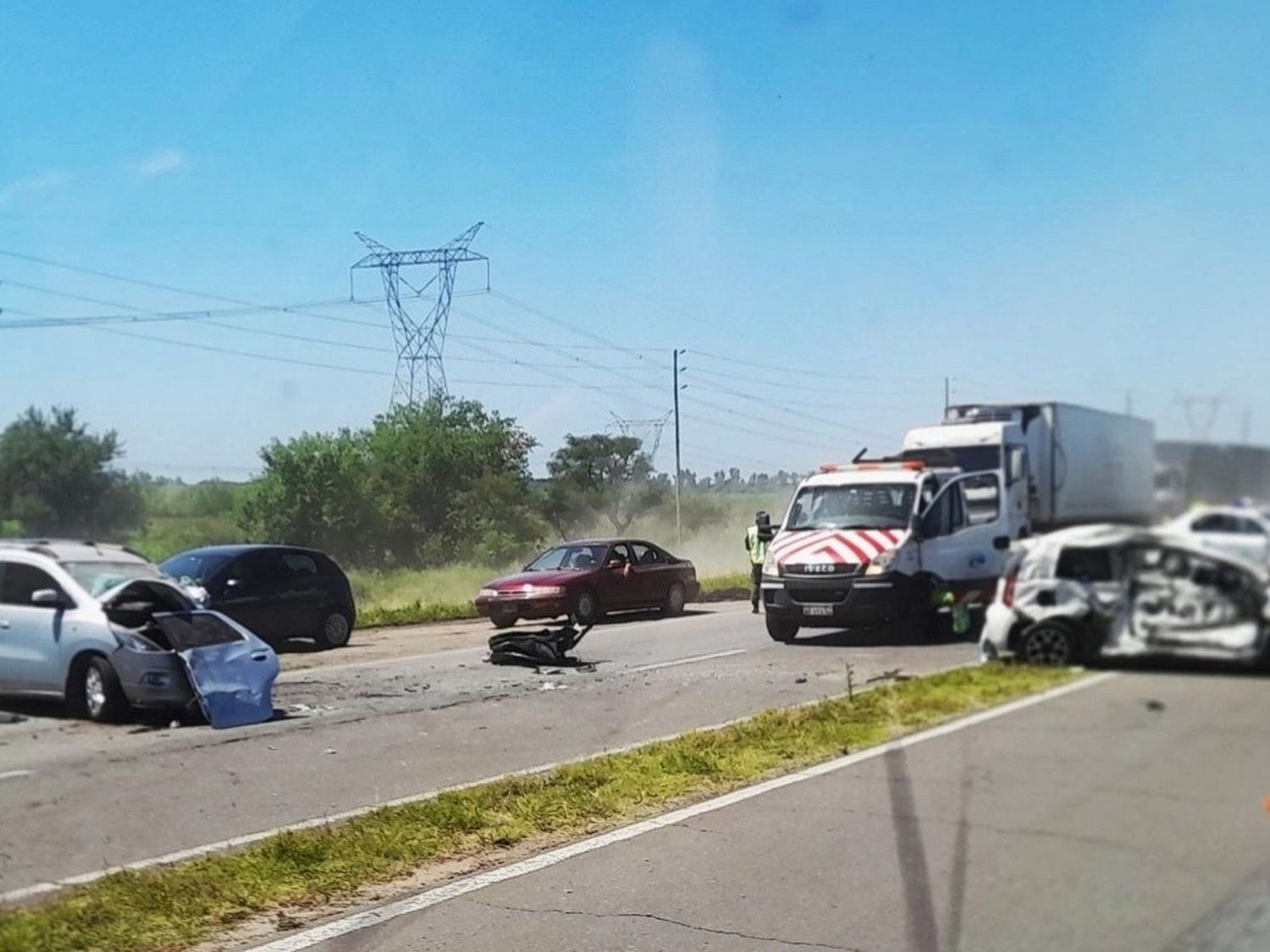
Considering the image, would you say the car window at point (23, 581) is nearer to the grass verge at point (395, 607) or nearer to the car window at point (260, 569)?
the car window at point (260, 569)

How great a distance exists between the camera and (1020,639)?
2.69m

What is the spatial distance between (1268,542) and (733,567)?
4139 millimetres

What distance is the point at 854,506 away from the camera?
13.1ft

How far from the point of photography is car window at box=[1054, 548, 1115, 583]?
2.33m

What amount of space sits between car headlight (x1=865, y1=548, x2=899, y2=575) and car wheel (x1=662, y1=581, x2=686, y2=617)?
3964 millimetres

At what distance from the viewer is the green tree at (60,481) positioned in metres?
7.25

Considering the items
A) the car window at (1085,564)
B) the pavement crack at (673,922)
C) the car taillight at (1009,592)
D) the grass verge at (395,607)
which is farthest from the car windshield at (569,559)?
the car window at (1085,564)

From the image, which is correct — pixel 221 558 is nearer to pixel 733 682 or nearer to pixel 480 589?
pixel 480 589

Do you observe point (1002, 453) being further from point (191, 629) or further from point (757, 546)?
point (191, 629)

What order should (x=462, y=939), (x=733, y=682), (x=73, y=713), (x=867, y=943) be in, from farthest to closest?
(x=73, y=713)
(x=733, y=682)
(x=462, y=939)
(x=867, y=943)

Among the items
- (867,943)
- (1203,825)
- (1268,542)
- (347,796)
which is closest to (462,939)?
(867,943)

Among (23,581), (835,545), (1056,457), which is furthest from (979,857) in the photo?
(23,581)

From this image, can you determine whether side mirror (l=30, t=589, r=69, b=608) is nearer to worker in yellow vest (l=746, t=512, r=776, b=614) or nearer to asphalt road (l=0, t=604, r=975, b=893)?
asphalt road (l=0, t=604, r=975, b=893)

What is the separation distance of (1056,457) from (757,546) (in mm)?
2762
